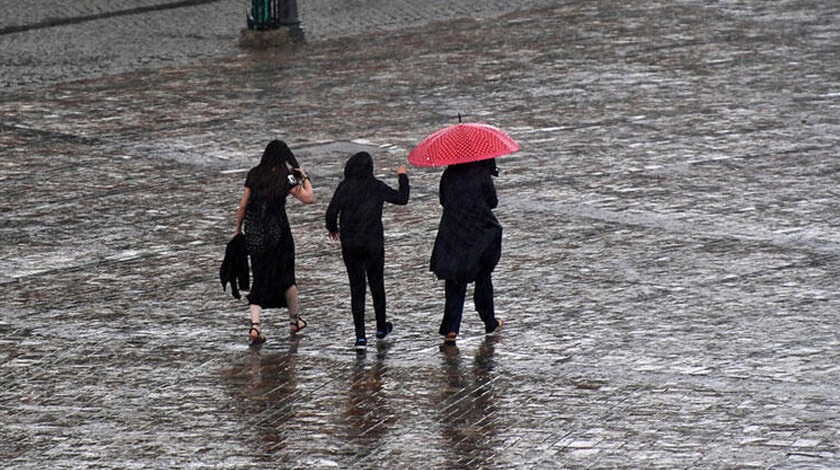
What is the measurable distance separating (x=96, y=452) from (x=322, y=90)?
12.7 meters

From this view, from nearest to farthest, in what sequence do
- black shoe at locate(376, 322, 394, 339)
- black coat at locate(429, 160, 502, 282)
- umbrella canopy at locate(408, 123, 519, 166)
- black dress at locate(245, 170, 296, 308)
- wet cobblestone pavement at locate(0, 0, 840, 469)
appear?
wet cobblestone pavement at locate(0, 0, 840, 469) < umbrella canopy at locate(408, 123, 519, 166) < black coat at locate(429, 160, 502, 282) < black shoe at locate(376, 322, 394, 339) < black dress at locate(245, 170, 296, 308)

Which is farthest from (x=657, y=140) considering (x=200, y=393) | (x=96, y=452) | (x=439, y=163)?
(x=96, y=452)

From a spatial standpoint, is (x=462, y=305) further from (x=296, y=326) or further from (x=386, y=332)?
→ (x=296, y=326)

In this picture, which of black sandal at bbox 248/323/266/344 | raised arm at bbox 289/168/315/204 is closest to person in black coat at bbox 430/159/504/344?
raised arm at bbox 289/168/315/204

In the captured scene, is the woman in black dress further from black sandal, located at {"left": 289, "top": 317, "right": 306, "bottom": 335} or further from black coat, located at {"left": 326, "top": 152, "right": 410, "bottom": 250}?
black coat, located at {"left": 326, "top": 152, "right": 410, "bottom": 250}

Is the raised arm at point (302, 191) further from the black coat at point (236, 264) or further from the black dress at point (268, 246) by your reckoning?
the black coat at point (236, 264)

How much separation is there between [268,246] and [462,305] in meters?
1.36

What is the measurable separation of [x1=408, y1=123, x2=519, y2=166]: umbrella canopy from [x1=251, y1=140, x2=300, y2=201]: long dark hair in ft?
2.79

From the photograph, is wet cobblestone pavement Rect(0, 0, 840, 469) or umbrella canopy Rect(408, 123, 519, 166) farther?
umbrella canopy Rect(408, 123, 519, 166)

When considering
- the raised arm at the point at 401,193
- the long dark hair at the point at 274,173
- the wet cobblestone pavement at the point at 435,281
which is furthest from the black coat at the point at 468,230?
the long dark hair at the point at 274,173

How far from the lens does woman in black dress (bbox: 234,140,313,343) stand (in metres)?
11.5

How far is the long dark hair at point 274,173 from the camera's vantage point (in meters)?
11.5

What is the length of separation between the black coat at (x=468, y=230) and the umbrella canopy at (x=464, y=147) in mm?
207

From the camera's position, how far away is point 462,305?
11.3m
